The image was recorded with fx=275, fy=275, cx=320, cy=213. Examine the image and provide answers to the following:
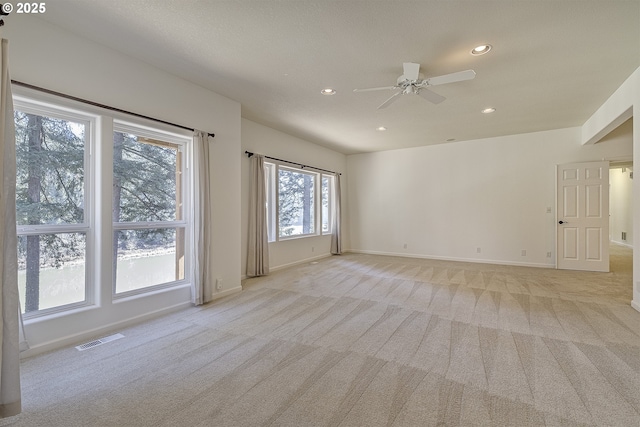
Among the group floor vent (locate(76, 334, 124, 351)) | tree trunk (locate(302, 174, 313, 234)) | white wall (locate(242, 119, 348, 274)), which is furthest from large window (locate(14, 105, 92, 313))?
tree trunk (locate(302, 174, 313, 234))

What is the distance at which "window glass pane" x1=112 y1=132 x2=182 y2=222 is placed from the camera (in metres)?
2.97

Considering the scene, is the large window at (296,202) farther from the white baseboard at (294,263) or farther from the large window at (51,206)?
the large window at (51,206)

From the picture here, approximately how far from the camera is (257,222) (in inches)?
195

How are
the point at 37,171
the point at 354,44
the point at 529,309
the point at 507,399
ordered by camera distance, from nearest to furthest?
the point at 507,399, the point at 37,171, the point at 354,44, the point at 529,309

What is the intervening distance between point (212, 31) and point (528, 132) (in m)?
6.33

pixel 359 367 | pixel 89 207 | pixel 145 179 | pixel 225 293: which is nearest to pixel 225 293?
pixel 225 293

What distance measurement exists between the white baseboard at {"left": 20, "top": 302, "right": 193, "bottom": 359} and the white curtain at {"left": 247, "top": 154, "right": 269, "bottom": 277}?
66.2 inches

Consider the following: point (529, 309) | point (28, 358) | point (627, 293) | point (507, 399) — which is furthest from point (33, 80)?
point (627, 293)

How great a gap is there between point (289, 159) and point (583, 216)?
19.5 feet

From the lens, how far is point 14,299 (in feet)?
5.61

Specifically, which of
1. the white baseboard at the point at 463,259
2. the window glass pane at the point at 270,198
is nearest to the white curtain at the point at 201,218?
the window glass pane at the point at 270,198

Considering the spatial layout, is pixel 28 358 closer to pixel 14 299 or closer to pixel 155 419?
pixel 14 299

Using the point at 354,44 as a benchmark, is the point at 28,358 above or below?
below

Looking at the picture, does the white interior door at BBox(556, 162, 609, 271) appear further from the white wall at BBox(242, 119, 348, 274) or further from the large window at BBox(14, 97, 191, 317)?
the large window at BBox(14, 97, 191, 317)
